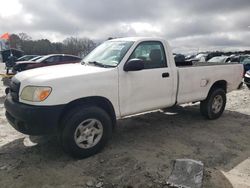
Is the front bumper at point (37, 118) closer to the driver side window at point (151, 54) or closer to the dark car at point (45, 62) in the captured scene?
the driver side window at point (151, 54)

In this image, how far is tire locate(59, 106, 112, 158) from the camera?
4133 millimetres

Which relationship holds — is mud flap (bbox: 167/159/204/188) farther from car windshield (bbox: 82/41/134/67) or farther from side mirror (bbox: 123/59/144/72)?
car windshield (bbox: 82/41/134/67)

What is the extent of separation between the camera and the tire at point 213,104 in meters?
6.59

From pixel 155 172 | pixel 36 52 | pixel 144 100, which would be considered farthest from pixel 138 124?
pixel 36 52

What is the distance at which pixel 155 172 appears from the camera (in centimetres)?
397

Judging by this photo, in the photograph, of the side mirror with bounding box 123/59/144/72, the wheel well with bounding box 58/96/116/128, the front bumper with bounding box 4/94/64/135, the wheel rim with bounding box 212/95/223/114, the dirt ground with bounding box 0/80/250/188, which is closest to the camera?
the dirt ground with bounding box 0/80/250/188

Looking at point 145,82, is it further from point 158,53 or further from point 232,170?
point 232,170

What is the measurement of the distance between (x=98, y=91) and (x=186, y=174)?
1763 millimetres

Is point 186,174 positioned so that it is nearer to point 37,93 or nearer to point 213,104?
point 37,93

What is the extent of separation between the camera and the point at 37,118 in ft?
12.8

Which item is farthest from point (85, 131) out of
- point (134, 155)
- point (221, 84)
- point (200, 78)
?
point (221, 84)

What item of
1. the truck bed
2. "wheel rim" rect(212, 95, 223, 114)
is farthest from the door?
"wheel rim" rect(212, 95, 223, 114)

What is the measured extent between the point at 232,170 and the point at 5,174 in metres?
3.25

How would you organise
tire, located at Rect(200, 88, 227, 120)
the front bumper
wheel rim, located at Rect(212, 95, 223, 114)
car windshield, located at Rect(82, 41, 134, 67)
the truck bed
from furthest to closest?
wheel rim, located at Rect(212, 95, 223, 114) → tire, located at Rect(200, 88, 227, 120) → the truck bed → car windshield, located at Rect(82, 41, 134, 67) → the front bumper
